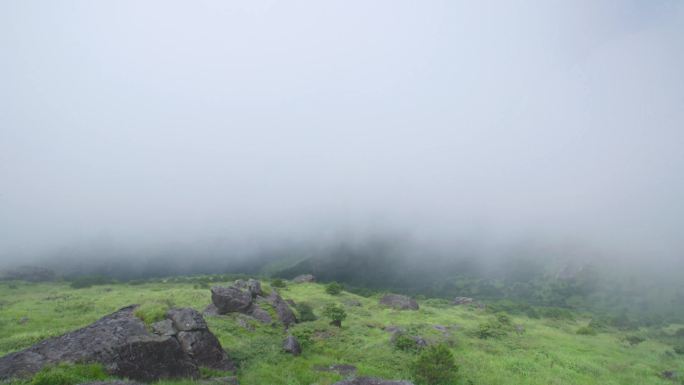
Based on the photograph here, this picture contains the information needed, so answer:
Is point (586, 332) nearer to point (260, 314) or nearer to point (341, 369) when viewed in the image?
point (341, 369)

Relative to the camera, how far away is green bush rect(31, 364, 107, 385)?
1477 centimetres

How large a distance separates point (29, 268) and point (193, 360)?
11483 cm

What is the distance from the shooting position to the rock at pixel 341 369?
84.3 ft

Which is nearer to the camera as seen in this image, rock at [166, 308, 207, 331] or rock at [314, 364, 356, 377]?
rock at [166, 308, 207, 331]

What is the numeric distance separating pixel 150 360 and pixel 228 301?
67.6 ft

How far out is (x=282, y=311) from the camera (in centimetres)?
4128

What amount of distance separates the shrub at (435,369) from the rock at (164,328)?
1658 centimetres

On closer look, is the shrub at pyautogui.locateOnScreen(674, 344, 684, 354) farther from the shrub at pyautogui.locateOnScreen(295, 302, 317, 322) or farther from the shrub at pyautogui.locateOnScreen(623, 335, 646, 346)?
the shrub at pyautogui.locateOnScreen(295, 302, 317, 322)

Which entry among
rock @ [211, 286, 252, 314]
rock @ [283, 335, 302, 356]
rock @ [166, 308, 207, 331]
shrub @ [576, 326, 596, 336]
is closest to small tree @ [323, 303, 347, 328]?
rock @ [211, 286, 252, 314]

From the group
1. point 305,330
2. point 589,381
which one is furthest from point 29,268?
point 589,381

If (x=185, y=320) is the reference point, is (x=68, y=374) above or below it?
above

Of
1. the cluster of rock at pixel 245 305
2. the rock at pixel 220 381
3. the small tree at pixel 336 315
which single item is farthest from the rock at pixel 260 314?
the rock at pixel 220 381

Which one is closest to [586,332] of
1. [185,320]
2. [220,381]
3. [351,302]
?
[351,302]

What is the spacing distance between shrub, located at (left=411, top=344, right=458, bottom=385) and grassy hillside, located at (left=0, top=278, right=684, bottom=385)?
4.37 feet
